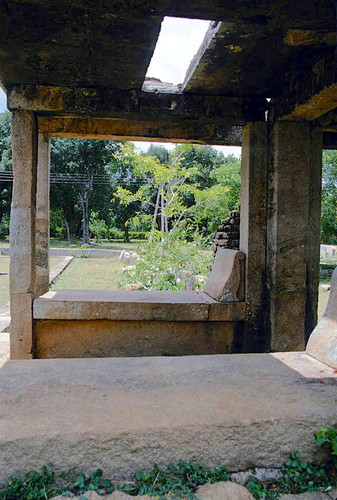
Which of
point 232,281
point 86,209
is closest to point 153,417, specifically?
point 232,281

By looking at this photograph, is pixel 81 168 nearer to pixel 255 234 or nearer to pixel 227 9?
pixel 255 234

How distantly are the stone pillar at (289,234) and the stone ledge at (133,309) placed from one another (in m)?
0.49

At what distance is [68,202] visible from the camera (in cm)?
2962

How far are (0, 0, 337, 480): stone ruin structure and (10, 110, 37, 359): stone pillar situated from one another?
1cm

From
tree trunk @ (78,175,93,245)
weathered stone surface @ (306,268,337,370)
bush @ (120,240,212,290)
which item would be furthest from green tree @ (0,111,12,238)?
weathered stone surface @ (306,268,337,370)

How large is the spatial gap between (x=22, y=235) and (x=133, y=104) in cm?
198

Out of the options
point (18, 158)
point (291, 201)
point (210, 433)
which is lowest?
point (210, 433)

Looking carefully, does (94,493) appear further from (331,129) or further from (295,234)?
(331,129)

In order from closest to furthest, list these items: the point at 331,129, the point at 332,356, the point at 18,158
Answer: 1. the point at 332,356
2. the point at 18,158
3. the point at 331,129

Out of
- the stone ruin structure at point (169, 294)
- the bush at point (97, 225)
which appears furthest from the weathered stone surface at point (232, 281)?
the bush at point (97, 225)

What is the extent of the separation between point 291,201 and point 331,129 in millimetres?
1239

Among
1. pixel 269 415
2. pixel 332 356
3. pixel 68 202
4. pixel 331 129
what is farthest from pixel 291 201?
Answer: pixel 68 202

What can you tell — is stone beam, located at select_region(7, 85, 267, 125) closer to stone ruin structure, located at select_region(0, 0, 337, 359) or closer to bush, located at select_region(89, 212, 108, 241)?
stone ruin structure, located at select_region(0, 0, 337, 359)

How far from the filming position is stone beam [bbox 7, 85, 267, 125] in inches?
170
